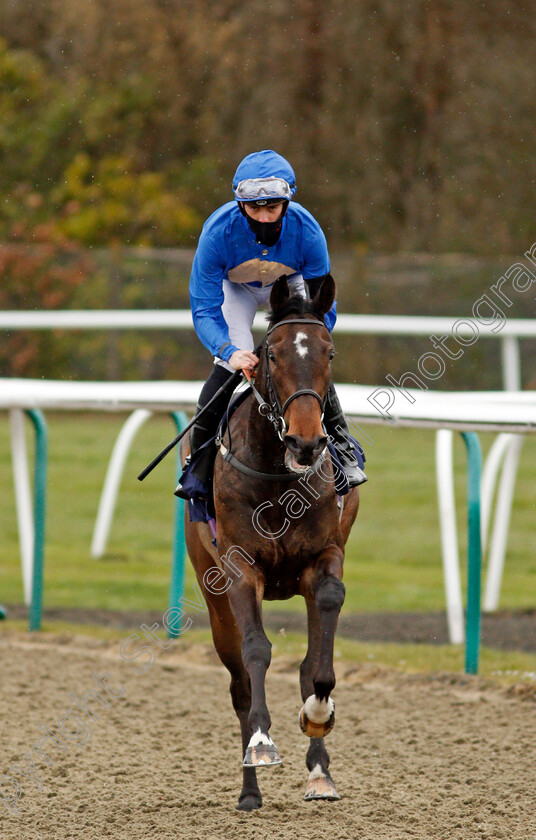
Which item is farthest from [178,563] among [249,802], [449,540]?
[249,802]

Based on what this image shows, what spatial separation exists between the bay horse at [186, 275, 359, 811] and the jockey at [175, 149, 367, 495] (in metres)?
0.20

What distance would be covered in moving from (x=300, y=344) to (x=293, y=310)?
0.22 meters

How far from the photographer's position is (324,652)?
3934 millimetres

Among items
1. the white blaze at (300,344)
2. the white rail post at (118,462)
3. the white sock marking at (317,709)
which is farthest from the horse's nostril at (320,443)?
the white rail post at (118,462)

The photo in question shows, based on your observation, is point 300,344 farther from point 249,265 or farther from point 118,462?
point 118,462

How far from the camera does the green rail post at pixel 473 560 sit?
615 centimetres

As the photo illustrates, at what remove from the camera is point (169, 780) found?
4789mm

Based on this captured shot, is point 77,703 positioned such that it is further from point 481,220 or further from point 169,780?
point 481,220

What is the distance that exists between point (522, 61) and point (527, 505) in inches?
384

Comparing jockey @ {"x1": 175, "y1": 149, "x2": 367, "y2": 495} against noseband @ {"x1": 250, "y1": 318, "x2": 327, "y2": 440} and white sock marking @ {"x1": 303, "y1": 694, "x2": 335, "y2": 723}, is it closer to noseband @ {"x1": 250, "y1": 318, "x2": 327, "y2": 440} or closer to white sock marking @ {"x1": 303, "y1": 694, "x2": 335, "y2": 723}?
noseband @ {"x1": 250, "y1": 318, "x2": 327, "y2": 440}

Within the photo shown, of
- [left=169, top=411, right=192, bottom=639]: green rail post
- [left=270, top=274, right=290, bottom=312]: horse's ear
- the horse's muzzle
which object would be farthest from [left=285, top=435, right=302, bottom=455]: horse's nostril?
[left=169, top=411, right=192, bottom=639]: green rail post

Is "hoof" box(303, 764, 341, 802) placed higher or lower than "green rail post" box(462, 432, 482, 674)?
lower

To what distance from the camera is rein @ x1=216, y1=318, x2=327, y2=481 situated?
Result: 373 cm

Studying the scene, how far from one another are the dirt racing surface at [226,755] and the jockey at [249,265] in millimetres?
1221
